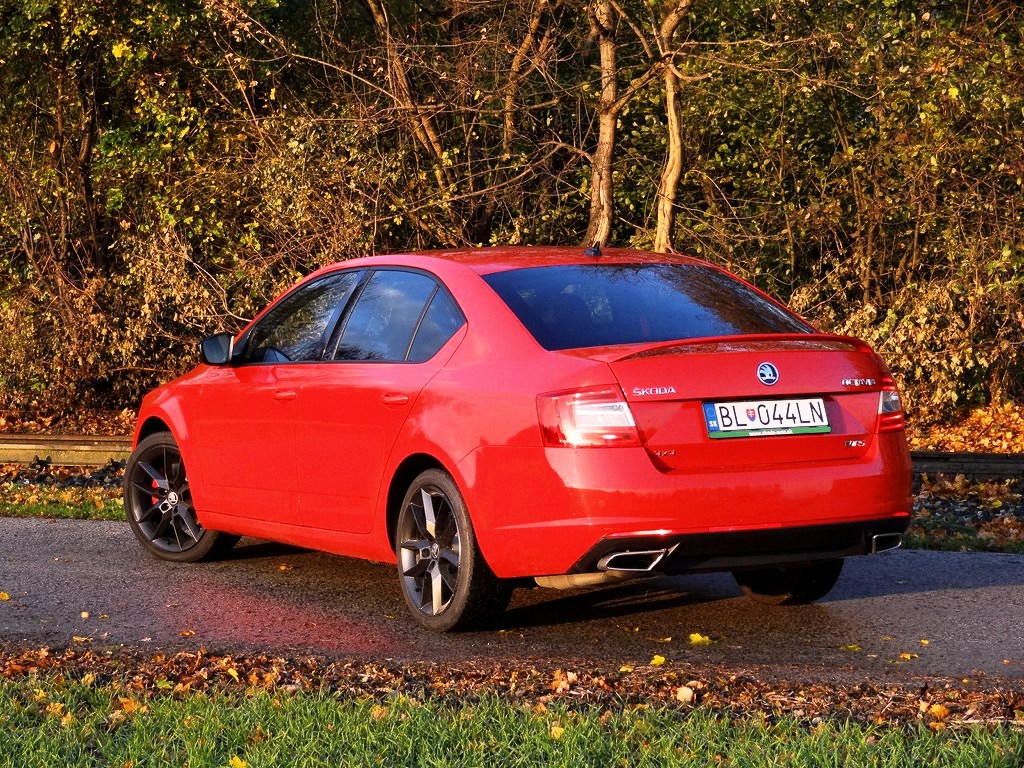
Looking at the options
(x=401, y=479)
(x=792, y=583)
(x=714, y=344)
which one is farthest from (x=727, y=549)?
(x=401, y=479)

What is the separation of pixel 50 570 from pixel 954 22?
45.9ft

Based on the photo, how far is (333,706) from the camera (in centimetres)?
535

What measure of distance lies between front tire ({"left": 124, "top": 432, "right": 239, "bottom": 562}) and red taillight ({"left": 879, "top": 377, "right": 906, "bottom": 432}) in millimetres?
3970

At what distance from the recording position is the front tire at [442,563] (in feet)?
22.0

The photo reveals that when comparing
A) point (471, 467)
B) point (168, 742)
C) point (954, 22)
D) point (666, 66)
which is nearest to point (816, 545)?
point (471, 467)

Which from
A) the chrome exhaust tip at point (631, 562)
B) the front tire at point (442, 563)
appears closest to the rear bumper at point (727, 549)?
the chrome exhaust tip at point (631, 562)

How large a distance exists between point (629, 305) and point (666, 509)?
1134 millimetres

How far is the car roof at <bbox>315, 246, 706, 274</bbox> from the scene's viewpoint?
287 inches

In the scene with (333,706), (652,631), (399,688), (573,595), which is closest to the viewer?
(333,706)

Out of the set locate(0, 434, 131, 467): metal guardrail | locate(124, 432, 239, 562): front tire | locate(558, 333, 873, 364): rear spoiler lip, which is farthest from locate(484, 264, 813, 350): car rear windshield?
locate(0, 434, 131, 467): metal guardrail

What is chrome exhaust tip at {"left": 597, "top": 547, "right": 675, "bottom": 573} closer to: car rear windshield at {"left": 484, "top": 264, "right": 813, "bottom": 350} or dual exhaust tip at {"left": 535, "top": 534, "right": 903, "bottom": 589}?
dual exhaust tip at {"left": 535, "top": 534, "right": 903, "bottom": 589}

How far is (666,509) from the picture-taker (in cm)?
615

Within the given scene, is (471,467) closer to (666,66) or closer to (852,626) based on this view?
(852,626)

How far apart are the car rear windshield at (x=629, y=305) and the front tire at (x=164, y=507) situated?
2.91 meters
